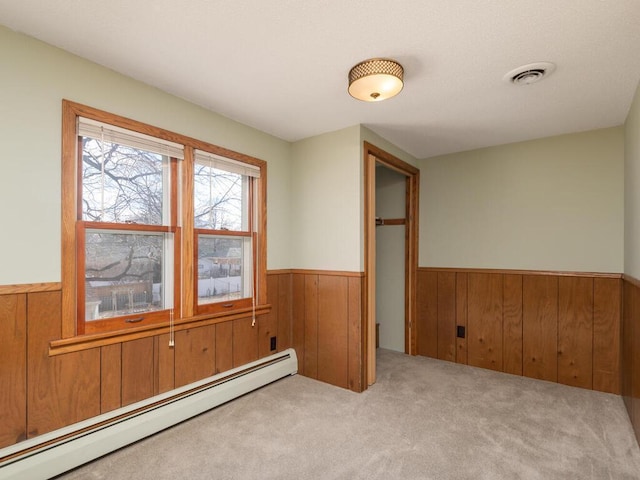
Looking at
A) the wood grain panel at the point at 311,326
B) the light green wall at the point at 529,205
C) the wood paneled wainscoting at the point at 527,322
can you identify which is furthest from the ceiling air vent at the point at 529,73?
the wood grain panel at the point at 311,326

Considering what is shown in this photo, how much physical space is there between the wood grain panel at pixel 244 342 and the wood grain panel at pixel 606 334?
2.96 metres

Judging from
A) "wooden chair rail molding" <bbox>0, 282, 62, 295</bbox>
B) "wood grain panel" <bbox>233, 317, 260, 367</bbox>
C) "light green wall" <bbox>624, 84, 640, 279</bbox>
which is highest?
"light green wall" <bbox>624, 84, 640, 279</bbox>

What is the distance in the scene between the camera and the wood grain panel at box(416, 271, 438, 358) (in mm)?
3701

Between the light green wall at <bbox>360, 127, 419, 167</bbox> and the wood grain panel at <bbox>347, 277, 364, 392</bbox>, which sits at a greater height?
the light green wall at <bbox>360, 127, 419, 167</bbox>

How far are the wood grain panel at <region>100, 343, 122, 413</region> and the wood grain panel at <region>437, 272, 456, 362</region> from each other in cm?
307

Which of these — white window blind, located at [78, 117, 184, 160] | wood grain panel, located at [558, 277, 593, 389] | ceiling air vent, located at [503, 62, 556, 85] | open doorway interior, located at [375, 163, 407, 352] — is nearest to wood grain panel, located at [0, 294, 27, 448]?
white window blind, located at [78, 117, 184, 160]

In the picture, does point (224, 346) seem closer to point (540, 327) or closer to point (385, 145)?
point (385, 145)

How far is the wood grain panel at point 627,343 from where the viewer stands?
2251 mm

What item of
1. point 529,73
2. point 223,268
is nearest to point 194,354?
point 223,268

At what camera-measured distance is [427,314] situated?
376 centimetres

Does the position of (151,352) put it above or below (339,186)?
below

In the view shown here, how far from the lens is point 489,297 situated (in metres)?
3.35

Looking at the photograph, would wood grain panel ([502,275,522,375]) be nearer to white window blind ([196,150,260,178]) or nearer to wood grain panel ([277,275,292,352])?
wood grain panel ([277,275,292,352])

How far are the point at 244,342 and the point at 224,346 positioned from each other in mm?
203
